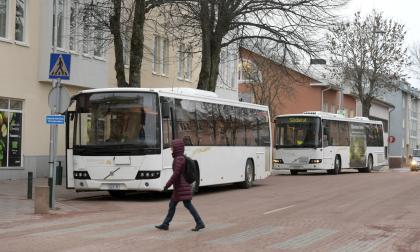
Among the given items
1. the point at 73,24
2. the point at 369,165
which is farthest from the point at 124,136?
the point at 369,165

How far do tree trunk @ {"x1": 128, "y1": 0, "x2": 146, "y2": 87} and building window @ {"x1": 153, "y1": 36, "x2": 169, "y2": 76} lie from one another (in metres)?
12.2

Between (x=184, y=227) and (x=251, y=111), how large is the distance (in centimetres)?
1230

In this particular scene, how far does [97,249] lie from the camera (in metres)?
9.98

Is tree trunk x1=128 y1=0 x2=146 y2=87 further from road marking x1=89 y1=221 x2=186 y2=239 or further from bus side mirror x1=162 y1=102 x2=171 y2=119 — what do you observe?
road marking x1=89 y1=221 x2=186 y2=239

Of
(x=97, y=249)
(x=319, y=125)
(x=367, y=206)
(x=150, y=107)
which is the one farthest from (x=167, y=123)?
(x=319, y=125)

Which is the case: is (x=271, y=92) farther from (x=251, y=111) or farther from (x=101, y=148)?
(x=101, y=148)

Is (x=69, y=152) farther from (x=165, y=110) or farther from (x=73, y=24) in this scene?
(x=73, y=24)

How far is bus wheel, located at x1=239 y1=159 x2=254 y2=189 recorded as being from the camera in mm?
24344

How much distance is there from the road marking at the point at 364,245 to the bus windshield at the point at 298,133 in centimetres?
2352

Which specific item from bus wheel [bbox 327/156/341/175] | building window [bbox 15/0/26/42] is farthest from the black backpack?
bus wheel [bbox 327/156/341/175]

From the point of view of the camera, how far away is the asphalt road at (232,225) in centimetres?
1067

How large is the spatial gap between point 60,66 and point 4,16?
394 inches

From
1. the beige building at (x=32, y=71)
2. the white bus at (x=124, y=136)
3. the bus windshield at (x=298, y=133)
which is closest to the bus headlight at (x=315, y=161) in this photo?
the bus windshield at (x=298, y=133)

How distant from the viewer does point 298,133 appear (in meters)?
35.4
